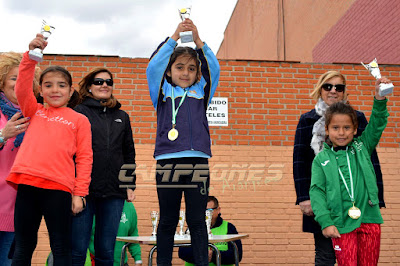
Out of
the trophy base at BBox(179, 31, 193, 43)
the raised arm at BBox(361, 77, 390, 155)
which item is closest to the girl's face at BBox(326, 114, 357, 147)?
the raised arm at BBox(361, 77, 390, 155)

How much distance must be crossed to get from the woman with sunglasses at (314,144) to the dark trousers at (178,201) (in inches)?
32.2

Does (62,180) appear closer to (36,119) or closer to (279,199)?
(36,119)

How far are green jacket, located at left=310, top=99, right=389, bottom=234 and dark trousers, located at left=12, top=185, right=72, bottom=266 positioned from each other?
5.41 feet

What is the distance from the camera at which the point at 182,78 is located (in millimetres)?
3104

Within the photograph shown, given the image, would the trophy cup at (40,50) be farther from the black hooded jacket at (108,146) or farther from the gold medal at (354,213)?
the gold medal at (354,213)

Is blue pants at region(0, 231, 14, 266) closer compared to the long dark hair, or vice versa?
blue pants at region(0, 231, 14, 266)

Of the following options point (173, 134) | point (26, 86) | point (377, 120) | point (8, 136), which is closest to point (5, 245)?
point (8, 136)

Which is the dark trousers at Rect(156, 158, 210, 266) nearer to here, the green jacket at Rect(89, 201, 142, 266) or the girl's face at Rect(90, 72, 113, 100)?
the girl's face at Rect(90, 72, 113, 100)

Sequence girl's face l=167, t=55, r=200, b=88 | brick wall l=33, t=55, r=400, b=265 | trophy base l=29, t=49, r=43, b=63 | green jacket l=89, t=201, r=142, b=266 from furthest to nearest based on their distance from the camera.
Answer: brick wall l=33, t=55, r=400, b=265, green jacket l=89, t=201, r=142, b=266, girl's face l=167, t=55, r=200, b=88, trophy base l=29, t=49, r=43, b=63

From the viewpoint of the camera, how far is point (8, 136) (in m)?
2.94

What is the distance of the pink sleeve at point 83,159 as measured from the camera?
283cm

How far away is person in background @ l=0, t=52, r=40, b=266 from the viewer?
2.94 m

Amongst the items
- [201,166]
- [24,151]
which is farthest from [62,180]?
[201,166]

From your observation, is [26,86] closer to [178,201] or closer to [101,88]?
[101,88]
